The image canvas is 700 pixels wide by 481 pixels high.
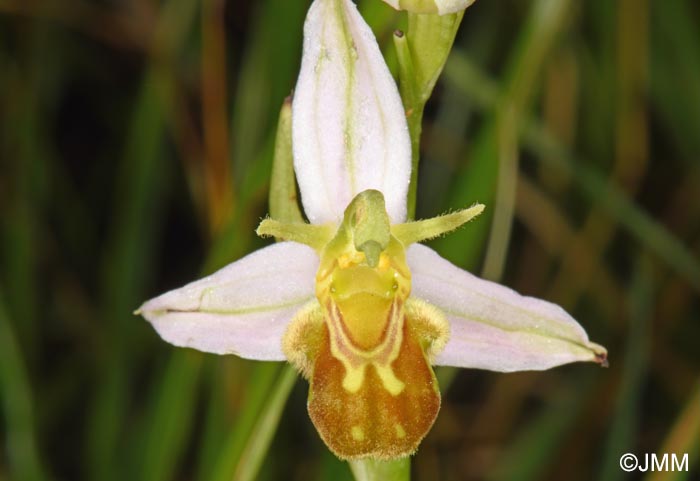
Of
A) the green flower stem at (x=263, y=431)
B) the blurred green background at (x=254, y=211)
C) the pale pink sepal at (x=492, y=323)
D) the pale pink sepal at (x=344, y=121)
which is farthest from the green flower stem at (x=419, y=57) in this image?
the blurred green background at (x=254, y=211)

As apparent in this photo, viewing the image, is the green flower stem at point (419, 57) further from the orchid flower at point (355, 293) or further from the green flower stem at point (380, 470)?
the green flower stem at point (380, 470)

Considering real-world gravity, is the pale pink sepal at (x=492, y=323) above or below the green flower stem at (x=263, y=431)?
above

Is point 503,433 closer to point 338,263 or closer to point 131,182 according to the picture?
point 131,182

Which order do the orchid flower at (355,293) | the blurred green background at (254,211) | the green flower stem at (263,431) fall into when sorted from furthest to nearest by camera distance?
the blurred green background at (254,211) → the green flower stem at (263,431) → the orchid flower at (355,293)

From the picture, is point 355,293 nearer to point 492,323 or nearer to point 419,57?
point 492,323

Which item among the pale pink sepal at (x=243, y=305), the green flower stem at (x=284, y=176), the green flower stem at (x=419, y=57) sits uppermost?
the green flower stem at (x=419, y=57)

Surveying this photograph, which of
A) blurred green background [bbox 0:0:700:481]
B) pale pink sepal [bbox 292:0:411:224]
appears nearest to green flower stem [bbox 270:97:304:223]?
pale pink sepal [bbox 292:0:411:224]
